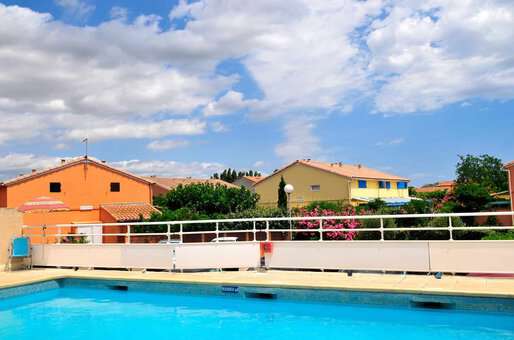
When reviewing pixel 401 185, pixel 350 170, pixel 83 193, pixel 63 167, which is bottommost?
pixel 83 193

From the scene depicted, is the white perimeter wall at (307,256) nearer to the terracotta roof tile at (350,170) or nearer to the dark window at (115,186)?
the dark window at (115,186)

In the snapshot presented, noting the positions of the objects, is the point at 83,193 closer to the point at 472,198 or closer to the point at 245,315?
the point at 472,198

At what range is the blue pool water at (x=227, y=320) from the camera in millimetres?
8594

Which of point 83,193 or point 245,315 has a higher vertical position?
point 83,193

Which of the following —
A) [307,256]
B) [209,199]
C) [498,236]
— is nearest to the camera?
[307,256]

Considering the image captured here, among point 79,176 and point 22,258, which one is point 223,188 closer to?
point 79,176

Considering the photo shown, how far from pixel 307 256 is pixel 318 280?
50.1 inches

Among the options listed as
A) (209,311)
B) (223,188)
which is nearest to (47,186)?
(223,188)

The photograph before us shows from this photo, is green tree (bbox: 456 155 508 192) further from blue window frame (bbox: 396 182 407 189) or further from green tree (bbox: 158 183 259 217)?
green tree (bbox: 158 183 259 217)

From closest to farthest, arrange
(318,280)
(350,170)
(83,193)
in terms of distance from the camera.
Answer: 1. (318,280)
2. (83,193)
3. (350,170)

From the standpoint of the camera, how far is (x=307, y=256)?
1228 cm

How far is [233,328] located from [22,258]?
29.7 ft

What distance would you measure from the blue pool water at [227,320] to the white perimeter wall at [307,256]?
5.16 ft

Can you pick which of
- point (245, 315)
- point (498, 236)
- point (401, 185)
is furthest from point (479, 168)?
point (245, 315)
